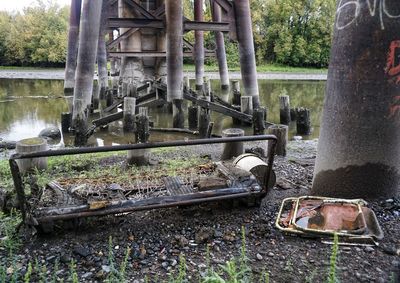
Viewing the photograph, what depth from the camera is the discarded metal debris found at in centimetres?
362

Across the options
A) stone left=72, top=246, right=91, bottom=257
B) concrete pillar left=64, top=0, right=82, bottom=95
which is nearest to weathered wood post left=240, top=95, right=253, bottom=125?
concrete pillar left=64, top=0, right=82, bottom=95

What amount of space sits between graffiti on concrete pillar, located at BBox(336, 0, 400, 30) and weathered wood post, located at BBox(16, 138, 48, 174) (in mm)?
4719

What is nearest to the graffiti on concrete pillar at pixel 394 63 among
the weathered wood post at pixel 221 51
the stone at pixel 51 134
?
the stone at pixel 51 134

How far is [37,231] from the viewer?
3652 millimetres

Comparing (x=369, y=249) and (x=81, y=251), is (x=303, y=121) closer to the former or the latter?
(x=369, y=249)

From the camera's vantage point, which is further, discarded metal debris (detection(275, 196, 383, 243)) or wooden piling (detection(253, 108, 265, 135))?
wooden piling (detection(253, 108, 265, 135))

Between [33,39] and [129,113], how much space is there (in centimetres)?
3934

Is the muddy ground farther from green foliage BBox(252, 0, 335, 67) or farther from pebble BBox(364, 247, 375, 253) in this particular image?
green foliage BBox(252, 0, 335, 67)

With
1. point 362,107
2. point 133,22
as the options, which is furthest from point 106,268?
point 133,22

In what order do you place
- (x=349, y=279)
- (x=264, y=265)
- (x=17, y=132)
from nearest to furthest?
(x=349, y=279) → (x=264, y=265) → (x=17, y=132)

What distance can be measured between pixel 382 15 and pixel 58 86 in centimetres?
2454

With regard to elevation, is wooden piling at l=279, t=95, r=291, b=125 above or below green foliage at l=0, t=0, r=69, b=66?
below

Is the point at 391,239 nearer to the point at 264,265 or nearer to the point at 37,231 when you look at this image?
the point at 264,265

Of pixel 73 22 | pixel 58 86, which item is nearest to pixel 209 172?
pixel 73 22
